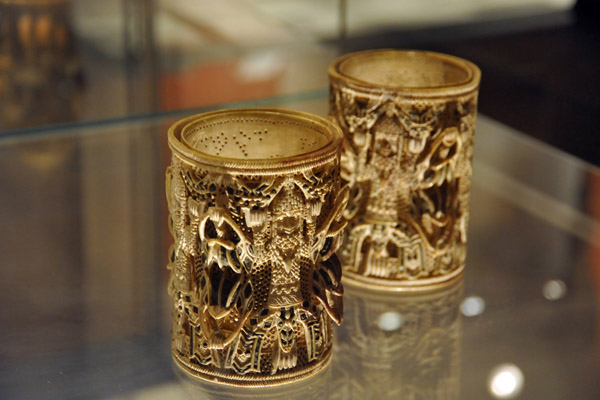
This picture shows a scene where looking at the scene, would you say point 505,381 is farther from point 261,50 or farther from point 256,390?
point 261,50

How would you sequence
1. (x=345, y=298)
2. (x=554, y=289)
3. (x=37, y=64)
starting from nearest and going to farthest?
1. (x=345, y=298)
2. (x=554, y=289)
3. (x=37, y=64)

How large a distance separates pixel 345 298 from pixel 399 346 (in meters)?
0.13

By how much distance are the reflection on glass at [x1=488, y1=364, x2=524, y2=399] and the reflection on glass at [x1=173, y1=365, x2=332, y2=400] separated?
9.3 inches

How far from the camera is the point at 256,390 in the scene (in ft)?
4.56

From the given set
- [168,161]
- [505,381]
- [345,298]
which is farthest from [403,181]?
[168,161]

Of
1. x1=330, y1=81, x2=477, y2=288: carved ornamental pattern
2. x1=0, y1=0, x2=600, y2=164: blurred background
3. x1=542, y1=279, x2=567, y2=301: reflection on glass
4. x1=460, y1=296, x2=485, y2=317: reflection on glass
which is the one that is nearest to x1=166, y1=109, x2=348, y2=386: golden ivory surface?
x1=330, y1=81, x2=477, y2=288: carved ornamental pattern

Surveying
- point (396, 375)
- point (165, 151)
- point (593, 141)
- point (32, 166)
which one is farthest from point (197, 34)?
point (396, 375)

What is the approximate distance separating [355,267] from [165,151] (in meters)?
0.74

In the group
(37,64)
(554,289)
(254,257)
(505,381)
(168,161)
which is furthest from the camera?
(37,64)

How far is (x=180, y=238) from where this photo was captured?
53.7 inches

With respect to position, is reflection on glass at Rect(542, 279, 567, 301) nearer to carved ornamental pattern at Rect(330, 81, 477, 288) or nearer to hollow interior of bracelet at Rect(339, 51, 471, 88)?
carved ornamental pattern at Rect(330, 81, 477, 288)

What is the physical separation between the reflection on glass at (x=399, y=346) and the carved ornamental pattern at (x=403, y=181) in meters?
0.04

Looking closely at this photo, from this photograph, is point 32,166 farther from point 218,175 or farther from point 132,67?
point 218,175

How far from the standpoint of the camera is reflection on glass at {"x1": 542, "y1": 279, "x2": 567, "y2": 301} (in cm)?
172
